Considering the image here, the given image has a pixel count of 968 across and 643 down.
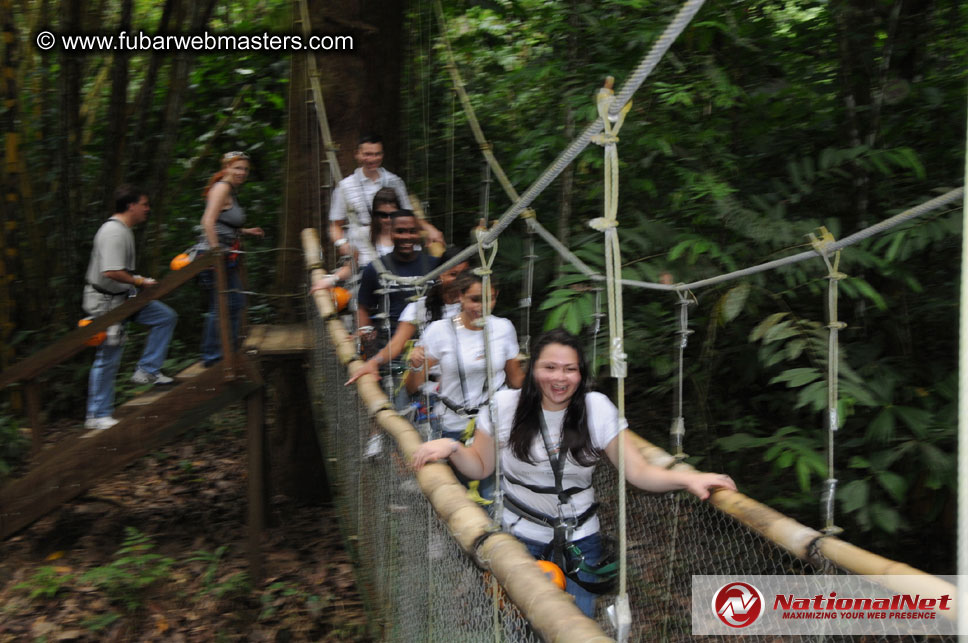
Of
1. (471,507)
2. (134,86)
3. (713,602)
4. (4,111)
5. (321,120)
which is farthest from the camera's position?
(134,86)

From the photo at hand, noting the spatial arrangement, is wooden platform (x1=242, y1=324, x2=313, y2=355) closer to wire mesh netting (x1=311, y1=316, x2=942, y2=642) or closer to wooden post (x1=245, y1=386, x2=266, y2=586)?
wooden post (x1=245, y1=386, x2=266, y2=586)

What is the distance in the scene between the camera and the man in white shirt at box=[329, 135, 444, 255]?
3.41 meters

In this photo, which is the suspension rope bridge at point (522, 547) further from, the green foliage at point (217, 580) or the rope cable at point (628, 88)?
the green foliage at point (217, 580)

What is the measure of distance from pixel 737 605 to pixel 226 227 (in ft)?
8.54

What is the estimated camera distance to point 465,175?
480 centimetres

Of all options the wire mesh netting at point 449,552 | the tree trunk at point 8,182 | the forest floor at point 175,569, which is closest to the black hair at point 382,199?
the wire mesh netting at point 449,552

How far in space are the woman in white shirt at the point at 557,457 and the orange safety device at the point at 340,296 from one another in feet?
5.55

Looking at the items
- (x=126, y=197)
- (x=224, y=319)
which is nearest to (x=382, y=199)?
(x=224, y=319)

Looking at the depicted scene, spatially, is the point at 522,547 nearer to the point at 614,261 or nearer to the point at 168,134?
the point at 614,261

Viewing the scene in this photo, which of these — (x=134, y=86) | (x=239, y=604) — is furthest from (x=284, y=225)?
(x=134, y=86)

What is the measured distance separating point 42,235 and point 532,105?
329 centimetres

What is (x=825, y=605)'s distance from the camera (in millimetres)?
1530

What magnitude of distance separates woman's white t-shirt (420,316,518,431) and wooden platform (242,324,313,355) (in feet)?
5.52

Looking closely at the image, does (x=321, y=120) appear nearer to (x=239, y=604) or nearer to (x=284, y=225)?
(x=284, y=225)
